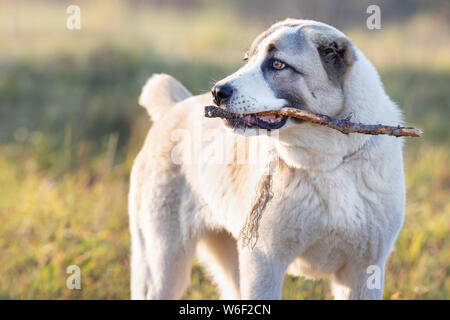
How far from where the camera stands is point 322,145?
3242 millimetres

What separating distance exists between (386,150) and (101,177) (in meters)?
3.82

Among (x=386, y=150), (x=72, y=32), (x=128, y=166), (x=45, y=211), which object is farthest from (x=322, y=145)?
(x=72, y=32)

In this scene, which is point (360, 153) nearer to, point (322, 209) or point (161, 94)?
point (322, 209)

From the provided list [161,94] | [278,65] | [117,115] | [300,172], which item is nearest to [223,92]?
[278,65]

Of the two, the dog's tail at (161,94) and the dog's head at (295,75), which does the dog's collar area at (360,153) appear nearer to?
the dog's head at (295,75)

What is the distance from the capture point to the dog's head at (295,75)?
10.3ft

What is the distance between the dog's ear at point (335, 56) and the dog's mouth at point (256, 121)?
33cm

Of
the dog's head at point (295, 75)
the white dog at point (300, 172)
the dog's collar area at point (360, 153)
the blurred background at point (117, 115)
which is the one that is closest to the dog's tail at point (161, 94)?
the white dog at point (300, 172)

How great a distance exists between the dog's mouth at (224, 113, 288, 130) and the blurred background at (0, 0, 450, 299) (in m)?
1.75

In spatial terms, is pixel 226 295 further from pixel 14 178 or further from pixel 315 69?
pixel 14 178

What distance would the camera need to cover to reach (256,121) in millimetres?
3146

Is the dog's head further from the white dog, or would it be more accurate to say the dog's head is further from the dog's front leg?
the dog's front leg

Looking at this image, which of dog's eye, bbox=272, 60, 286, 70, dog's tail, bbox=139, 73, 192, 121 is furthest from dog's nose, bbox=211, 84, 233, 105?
dog's tail, bbox=139, 73, 192, 121

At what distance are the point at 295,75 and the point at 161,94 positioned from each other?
4.74 ft
